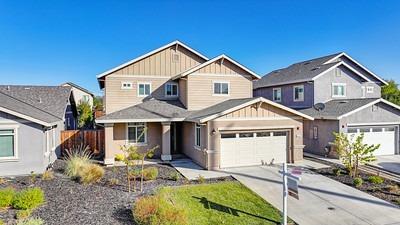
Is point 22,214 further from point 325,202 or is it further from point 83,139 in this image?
point 83,139

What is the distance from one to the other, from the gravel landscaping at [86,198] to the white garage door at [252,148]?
314cm

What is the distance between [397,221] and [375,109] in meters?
12.6

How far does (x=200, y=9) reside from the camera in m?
19.5

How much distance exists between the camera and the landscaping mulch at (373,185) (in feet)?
33.6

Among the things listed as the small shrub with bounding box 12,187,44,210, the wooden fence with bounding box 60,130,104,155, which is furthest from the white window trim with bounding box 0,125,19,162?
the wooden fence with bounding box 60,130,104,155

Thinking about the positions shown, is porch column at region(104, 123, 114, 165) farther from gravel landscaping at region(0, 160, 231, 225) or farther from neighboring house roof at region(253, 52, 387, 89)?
neighboring house roof at region(253, 52, 387, 89)

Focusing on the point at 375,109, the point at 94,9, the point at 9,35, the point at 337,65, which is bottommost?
the point at 375,109

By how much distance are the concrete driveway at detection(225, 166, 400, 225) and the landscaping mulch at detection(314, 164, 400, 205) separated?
0.44m

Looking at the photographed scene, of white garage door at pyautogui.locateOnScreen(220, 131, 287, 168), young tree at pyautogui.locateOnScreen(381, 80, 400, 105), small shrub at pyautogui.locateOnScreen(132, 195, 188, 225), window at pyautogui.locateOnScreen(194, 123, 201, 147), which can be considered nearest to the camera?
small shrub at pyautogui.locateOnScreen(132, 195, 188, 225)

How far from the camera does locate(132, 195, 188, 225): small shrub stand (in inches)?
277

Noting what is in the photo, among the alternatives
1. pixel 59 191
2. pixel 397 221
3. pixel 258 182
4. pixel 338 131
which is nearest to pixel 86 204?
pixel 59 191

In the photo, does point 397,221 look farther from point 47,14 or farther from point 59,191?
point 47,14

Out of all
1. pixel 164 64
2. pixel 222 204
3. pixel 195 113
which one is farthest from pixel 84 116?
pixel 222 204

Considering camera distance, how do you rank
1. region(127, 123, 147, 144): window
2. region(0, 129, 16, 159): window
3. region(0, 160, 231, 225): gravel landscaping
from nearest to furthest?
region(0, 160, 231, 225): gravel landscaping < region(0, 129, 16, 159): window < region(127, 123, 147, 144): window
